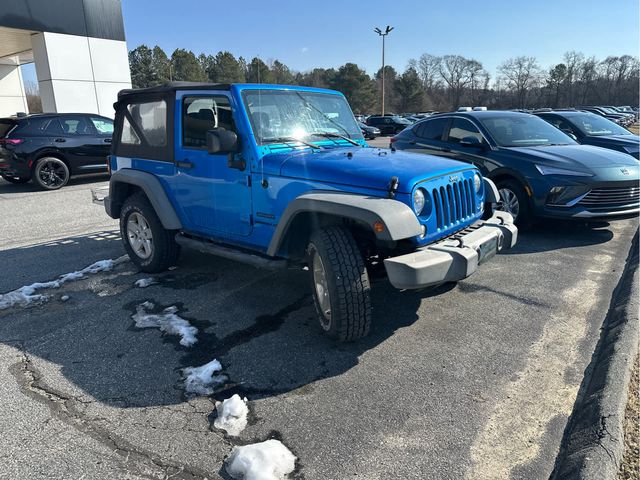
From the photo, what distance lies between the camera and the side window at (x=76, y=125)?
11189mm

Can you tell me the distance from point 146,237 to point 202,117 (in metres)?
1.56

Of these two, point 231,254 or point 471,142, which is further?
point 471,142

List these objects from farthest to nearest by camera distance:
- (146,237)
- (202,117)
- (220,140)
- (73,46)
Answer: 1. (73,46)
2. (146,237)
3. (202,117)
4. (220,140)

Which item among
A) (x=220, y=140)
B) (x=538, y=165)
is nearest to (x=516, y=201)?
(x=538, y=165)

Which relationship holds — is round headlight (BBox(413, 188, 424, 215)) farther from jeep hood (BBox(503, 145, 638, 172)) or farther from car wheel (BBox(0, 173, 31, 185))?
car wheel (BBox(0, 173, 31, 185))

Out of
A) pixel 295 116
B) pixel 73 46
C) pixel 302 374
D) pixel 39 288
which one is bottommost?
pixel 302 374

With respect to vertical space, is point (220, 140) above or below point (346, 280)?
above

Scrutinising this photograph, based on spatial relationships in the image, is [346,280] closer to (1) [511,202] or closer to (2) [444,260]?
Answer: (2) [444,260]

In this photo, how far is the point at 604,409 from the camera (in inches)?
101

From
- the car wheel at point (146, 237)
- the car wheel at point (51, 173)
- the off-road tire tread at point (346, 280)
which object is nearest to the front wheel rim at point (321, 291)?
the off-road tire tread at point (346, 280)

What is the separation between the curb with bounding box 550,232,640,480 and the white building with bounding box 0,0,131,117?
1750 cm

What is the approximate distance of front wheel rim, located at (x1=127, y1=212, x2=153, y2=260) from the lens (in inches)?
198

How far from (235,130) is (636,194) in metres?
5.18

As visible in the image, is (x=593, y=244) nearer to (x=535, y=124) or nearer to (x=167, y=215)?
(x=535, y=124)
